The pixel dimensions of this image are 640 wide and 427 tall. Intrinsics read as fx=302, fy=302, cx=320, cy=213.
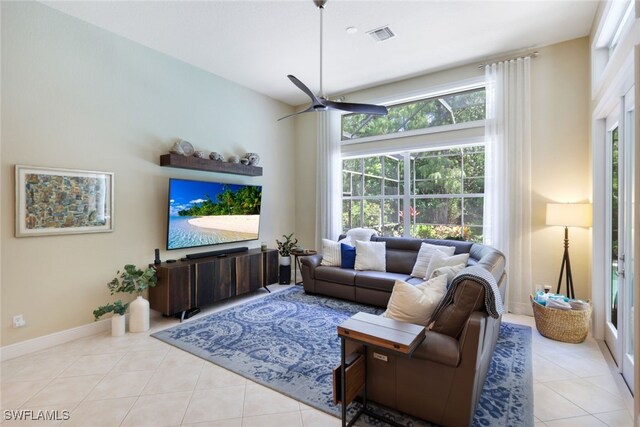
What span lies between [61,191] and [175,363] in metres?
2.05

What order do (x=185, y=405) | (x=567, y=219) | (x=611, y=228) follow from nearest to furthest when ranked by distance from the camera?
(x=185, y=405), (x=611, y=228), (x=567, y=219)

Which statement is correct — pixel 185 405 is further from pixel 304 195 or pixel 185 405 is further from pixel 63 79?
pixel 304 195

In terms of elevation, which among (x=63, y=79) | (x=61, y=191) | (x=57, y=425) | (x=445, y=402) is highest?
(x=63, y=79)

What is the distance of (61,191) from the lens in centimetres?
302

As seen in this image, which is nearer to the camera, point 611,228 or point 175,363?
point 175,363

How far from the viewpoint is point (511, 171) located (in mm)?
3916

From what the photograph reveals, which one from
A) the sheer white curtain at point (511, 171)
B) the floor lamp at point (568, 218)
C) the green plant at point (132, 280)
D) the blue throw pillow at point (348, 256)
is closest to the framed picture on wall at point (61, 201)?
the green plant at point (132, 280)

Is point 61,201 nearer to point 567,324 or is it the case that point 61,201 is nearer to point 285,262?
point 285,262

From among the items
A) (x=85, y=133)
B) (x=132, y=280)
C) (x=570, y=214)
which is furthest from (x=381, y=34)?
(x=132, y=280)

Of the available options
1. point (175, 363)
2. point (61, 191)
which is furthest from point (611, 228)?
point (61, 191)

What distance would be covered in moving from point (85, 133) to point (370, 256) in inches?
147

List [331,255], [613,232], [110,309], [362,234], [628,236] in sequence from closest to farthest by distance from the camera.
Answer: [628,236]
[613,232]
[110,309]
[331,255]
[362,234]

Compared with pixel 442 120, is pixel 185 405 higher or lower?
lower

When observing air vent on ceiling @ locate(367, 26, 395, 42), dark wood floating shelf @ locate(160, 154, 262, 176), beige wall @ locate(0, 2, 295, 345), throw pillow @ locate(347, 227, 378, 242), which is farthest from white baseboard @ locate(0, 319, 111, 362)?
air vent on ceiling @ locate(367, 26, 395, 42)
